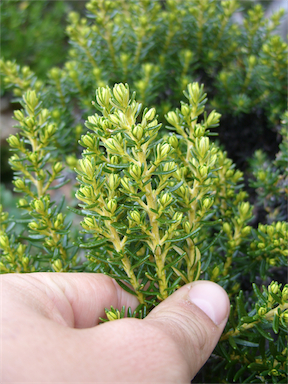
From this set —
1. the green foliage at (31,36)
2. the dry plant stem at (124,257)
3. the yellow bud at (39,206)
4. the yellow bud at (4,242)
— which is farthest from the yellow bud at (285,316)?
the green foliage at (31,36)

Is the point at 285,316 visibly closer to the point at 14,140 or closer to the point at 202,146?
the point at 202,146

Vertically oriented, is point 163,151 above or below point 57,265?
above

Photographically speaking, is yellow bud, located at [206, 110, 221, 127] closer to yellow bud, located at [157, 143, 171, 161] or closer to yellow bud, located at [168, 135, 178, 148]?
yellow bud, located at [168, 135, 178, 148]

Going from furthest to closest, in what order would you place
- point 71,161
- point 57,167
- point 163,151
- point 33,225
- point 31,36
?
point 31,36 → point 71,161 → point 57,167 → point 33,225 → point 163,151

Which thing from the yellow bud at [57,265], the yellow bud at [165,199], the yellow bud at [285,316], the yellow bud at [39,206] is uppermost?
the yellow bud at [165,199]

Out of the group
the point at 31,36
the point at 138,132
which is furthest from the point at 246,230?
the point at 31,36

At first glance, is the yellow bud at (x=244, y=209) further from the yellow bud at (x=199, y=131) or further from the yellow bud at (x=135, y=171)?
the yellow bud at (x=135, y=171)

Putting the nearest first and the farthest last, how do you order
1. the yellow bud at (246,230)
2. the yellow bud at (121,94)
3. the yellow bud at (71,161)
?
the yellow bud at (121,94) < the yellow bud at (246,230) < the yellow bud at (71,161)

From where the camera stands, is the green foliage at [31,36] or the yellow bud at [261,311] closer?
the yellow bud at [261,311]

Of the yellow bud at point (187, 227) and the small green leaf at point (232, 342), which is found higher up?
the yellow bud at point (187, 227)
